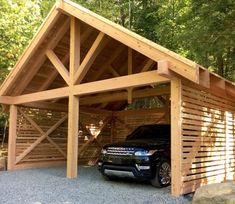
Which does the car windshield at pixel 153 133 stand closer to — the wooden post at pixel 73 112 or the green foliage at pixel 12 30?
the wooden post at pixel 73 112

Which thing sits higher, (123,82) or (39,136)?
(123,82)

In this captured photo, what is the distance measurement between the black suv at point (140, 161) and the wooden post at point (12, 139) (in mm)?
4578

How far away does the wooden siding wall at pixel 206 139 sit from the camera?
7.75m

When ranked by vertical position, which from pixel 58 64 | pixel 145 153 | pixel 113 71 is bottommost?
pixel 145 153

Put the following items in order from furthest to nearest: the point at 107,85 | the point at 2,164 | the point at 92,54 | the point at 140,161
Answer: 1. the point at 2,164
2. the point at 92,54
3. the point at 107,85
4. the point at 140,161

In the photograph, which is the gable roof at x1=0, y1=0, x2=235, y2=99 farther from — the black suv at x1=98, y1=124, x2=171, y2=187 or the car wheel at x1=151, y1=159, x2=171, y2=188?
the car wheel at x1=151, y1=159, x2=171, y2=188

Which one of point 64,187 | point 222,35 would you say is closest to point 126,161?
point 64,187

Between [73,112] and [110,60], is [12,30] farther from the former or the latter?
[73,112]

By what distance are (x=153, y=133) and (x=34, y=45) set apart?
15.9ft

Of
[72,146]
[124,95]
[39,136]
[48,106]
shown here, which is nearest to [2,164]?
[39,136]

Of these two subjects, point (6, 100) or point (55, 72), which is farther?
point (55, 72)

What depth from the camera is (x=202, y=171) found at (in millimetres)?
8422

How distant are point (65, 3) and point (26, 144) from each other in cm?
585

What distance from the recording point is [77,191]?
25.6 feet
